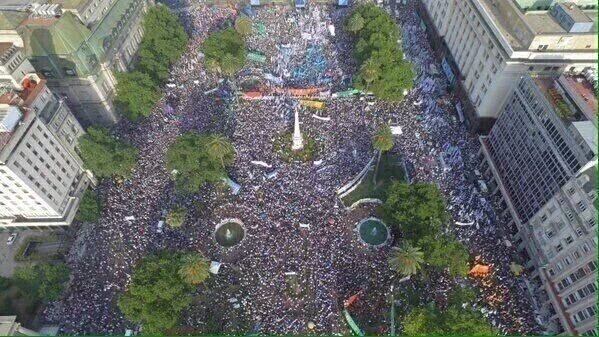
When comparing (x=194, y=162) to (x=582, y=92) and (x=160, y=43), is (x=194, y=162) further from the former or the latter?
(x=582, y=92)

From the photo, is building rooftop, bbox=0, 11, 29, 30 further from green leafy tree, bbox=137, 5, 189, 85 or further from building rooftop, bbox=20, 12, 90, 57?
green leafy tree, bbox=137, 5, 189, 85

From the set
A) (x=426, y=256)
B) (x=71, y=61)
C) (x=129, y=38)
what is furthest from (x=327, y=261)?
(x=129, y=38)

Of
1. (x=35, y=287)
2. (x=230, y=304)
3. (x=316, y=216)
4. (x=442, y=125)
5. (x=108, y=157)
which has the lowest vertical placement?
(x=35, y=287)

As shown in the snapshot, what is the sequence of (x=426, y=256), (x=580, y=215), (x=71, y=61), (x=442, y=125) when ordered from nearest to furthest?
1. (x=580, y=215)
2. (x=426, y=256)
3. (x=71, y=61)
4. (x=442, y=125)

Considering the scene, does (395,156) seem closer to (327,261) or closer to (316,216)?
(316,216)

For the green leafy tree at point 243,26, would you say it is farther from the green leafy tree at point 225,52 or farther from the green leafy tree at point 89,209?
the green leafy tree at point 89,209

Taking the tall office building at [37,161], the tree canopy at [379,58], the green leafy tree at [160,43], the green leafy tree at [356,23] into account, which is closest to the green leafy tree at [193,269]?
the tall office building at [37,161]
